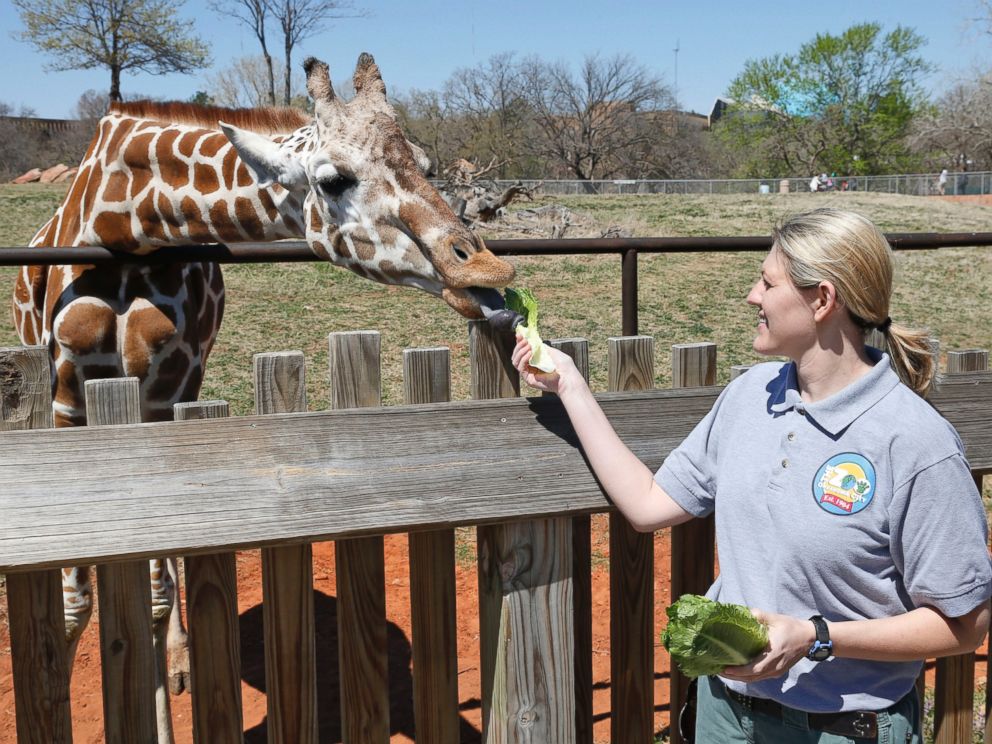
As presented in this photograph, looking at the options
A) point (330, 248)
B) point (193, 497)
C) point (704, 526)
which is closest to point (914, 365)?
point (704, 526)

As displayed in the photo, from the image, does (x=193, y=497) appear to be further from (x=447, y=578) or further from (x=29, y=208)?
(x=29, y=208)

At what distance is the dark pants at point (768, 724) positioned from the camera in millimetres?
1898

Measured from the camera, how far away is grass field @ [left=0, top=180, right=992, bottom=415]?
10.6 m

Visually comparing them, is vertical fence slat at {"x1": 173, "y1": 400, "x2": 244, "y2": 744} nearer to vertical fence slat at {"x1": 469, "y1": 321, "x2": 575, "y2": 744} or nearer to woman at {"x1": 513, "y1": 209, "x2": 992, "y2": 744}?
vertical fence slat at {"x1": 469, "y1": 321, "x2": 575, "y2": 744}

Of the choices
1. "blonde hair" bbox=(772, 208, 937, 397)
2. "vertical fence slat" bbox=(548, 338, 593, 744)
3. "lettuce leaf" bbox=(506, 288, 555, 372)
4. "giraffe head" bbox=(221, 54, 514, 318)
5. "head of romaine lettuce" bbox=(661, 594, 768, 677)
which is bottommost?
"vertical fence slat" bbox=(548, 338, 593, 744)

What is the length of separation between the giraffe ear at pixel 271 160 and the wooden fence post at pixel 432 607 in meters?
1.25

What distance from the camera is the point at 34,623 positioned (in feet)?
6.84

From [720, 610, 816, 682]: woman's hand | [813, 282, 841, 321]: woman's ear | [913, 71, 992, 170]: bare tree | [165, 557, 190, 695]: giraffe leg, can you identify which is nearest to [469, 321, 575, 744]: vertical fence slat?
[720, 610, 816, 682]: woman's hand

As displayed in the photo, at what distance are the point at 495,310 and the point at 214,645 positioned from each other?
3.73 ft

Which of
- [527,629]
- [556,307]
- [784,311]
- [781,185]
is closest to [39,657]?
[527,629]

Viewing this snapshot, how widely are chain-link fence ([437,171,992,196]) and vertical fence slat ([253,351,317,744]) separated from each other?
41.1 metres

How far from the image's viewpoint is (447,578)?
240 cm

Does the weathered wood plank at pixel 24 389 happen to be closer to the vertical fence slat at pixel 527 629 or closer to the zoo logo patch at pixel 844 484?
the vertical fence slat at pixel 527 629

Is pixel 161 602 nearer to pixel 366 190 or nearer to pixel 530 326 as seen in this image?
pixel 366 190
